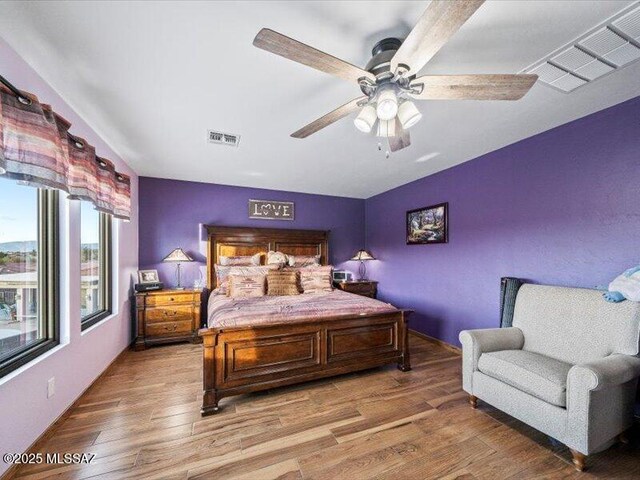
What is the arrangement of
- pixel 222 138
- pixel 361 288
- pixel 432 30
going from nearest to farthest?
pixel 432 30, pixel 222 138, pixel 361 288

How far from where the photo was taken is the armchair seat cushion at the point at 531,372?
1721 mm

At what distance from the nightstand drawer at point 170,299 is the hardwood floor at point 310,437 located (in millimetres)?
1089

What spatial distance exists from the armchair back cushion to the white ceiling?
5.19 ft

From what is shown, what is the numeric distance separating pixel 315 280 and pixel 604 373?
2980 mm

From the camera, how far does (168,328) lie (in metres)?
3.61

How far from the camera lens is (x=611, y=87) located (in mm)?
1910

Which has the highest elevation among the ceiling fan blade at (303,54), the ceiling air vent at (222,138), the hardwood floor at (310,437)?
the ceiling air vent at (222,138)

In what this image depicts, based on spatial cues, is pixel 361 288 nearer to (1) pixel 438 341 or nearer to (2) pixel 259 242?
(1) pixel 438 341

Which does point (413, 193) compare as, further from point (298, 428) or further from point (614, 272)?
point (298, 428)

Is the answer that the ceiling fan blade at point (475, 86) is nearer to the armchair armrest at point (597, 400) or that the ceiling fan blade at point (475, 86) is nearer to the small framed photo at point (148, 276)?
the armchair armrest at point (597, 400)

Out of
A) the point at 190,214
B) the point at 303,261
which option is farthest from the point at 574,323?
the point at 190,214

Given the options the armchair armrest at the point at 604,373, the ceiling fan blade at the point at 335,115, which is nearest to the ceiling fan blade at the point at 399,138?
the ceiling fan blade at the point at 335,115

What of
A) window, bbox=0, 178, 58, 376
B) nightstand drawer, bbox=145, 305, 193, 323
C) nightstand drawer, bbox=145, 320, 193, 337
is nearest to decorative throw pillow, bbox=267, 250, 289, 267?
nightstand drawer, bbox=145, 305, 193, 323

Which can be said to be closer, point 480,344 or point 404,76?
point 404,76
